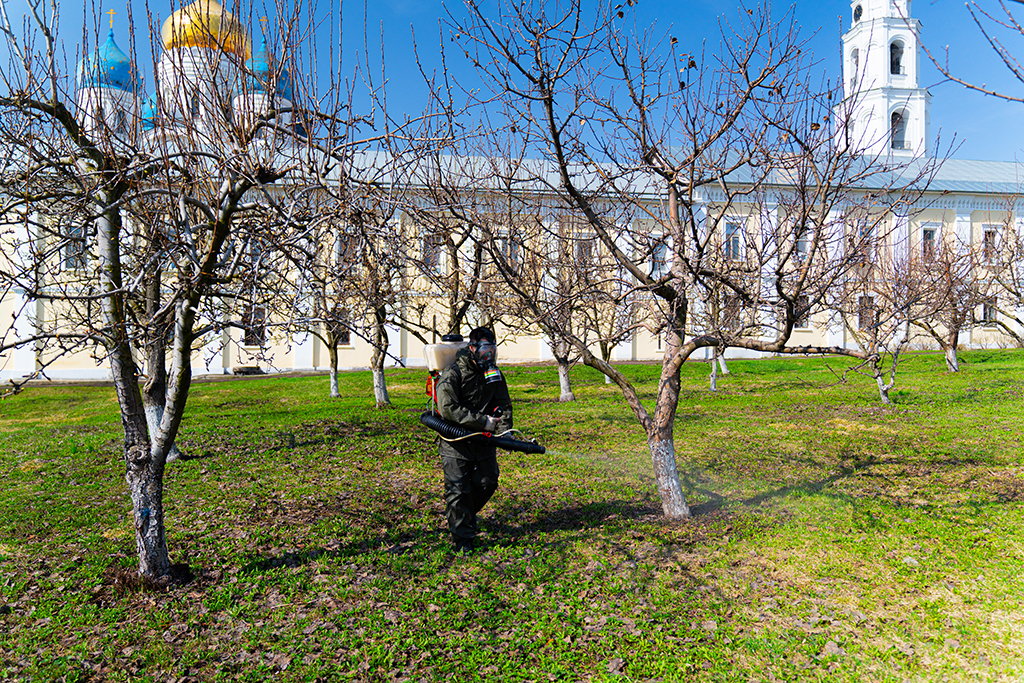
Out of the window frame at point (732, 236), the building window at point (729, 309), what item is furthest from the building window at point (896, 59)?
the window frame at point (732, 236)

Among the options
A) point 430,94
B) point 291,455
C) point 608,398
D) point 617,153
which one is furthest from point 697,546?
point 608,398

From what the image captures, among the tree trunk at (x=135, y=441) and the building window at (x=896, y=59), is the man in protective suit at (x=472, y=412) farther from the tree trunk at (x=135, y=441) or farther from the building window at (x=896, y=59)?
the building window at (x=896, y=59)

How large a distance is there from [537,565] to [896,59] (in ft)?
138

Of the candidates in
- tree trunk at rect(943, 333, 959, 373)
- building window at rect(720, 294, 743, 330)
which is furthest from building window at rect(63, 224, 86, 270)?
tree trunk at rect(943, 333, 959, 373)

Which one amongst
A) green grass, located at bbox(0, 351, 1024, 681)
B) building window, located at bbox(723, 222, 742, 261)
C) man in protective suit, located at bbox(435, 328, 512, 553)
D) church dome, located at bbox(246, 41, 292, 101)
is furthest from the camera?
building window, located at bbox(723, 222, 742, 261)

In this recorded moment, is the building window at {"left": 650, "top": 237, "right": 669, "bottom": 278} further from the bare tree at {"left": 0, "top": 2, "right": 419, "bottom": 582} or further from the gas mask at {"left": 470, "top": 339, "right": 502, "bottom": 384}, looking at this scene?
the bare tree at {"left": 0, "top": 2, "right": 419, "bottom": 582}

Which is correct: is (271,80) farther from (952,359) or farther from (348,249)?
(952,359)

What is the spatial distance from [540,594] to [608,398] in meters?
11.6

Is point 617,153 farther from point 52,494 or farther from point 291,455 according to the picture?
point 52,494

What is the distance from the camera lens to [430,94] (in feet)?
19.8

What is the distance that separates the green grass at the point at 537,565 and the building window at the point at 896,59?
33381mm

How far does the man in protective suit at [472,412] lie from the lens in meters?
5.55

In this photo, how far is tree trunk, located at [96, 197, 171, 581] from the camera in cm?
464

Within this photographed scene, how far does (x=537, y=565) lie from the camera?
5.47 metres
